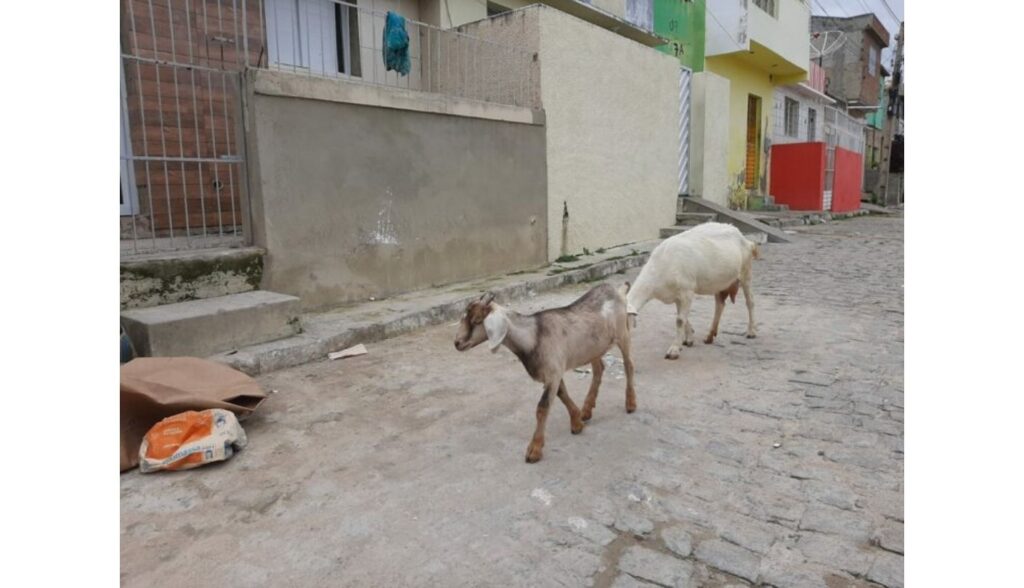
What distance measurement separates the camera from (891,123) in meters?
23.8

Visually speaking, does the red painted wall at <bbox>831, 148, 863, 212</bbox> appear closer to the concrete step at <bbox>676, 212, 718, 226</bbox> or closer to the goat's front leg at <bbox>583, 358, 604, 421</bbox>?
the concrete step at <bbox>676, 212, 718, 226</bbox>

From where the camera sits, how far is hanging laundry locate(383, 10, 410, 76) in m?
7.73

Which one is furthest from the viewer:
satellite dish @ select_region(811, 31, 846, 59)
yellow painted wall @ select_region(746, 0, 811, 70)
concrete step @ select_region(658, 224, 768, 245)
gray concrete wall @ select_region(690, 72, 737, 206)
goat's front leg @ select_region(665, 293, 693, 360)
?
satellite dish @ select_region(811, 31, 846, 59)

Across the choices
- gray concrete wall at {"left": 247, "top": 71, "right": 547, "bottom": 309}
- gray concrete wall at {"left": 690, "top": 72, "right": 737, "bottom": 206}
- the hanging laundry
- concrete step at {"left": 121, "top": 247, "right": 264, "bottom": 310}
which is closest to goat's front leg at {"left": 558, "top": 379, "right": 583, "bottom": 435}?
concrete step at {"left": 121, "top": 247, "right": 264, "bottom": 310}

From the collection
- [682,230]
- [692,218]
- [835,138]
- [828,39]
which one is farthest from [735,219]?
[828,39]

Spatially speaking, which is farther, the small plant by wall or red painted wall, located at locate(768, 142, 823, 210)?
red painted wall, located at locate(768, 142, 823, 210)

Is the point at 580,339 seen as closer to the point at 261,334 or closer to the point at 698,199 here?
the point at 261,334

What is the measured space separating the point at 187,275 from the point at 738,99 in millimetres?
17473

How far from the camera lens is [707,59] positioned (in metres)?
17.4

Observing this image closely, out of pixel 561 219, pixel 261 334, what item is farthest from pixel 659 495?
pixel 561 219

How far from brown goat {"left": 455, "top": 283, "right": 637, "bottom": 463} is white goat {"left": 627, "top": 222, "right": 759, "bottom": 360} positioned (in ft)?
4.13

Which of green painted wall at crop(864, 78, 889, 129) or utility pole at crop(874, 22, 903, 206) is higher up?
green painted wall at crop(864, 78, 889, 129)

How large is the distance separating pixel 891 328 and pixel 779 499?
12.8 ft

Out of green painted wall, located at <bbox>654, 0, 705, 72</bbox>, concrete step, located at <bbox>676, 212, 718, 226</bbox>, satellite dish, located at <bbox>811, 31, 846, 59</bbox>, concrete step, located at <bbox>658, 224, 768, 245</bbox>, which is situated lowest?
concrete step, located at <bbox>658, 224, 768, 245</bbox>
